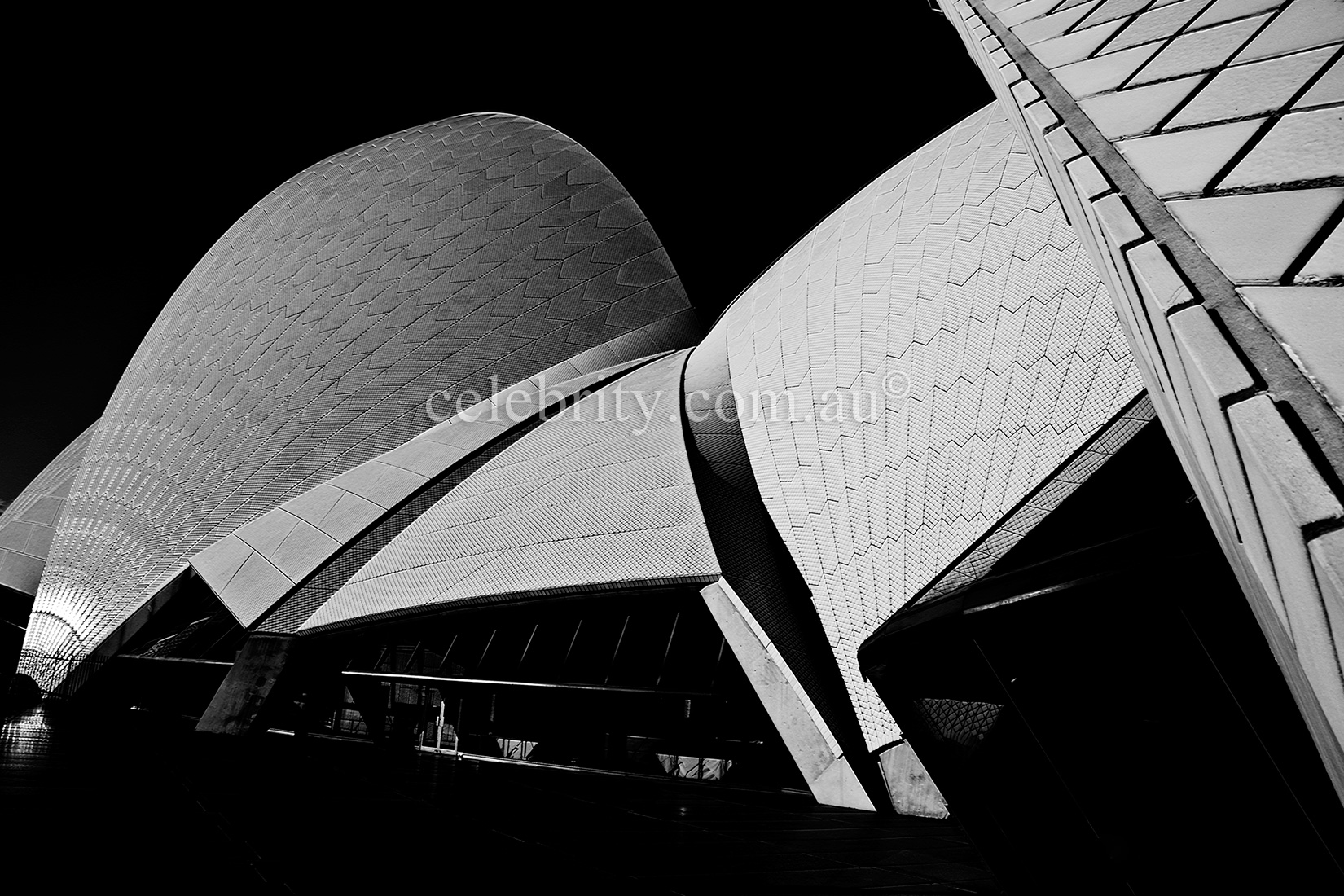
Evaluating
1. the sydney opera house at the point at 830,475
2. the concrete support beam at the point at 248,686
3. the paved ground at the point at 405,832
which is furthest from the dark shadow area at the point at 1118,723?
the concrete support beam at the point at 248,686

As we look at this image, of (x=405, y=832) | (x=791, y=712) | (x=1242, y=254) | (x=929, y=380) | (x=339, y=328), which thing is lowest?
(x=405, y=832)

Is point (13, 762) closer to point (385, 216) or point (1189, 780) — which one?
point (1189, 780)

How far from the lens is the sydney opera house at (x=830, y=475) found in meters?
2.16

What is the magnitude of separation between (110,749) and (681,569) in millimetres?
5750

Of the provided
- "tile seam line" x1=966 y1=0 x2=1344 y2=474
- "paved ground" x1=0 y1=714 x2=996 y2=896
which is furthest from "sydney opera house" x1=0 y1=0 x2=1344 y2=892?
"paved ground" x1=0 y1=714 x2=996 y2=896

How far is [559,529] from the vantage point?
10.6 m

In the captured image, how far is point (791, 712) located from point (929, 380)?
3.75 m

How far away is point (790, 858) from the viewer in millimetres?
5066

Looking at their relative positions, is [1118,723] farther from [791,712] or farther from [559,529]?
[559,529]

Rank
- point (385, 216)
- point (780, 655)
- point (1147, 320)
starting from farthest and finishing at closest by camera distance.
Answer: point (385, 216) < point (780, 655) < point (1147, 320)

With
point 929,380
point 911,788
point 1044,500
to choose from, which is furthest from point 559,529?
point 1044,500

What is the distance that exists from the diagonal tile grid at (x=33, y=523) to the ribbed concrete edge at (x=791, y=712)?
13542mm

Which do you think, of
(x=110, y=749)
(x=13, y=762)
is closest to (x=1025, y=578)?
(x=13, y=762)

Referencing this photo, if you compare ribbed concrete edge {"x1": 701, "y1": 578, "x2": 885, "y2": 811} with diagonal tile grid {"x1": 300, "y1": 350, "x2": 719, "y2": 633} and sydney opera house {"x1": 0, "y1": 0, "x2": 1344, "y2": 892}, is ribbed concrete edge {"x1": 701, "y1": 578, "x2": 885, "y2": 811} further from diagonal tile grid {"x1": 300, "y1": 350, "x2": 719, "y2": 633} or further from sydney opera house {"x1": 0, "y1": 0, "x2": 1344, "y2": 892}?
diagonal tile grid {"x1": 300, "y1": 350, "x2": 719, "y2": 633}
